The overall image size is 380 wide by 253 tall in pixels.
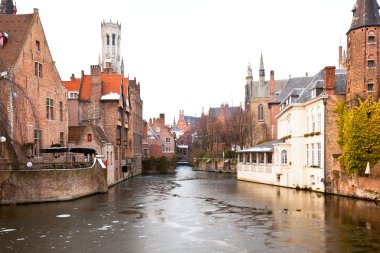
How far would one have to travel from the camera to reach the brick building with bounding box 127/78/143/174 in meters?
56.0

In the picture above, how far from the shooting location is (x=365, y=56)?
3189 centimetres

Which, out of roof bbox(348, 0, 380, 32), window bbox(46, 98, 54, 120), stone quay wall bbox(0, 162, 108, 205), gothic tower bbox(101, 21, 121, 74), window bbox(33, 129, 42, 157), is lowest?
stone quay wall bbox(0, 162, 108, 205)

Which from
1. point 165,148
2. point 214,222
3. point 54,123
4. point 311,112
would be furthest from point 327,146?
point 165,148

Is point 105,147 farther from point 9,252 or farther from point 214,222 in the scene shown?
point 9,252

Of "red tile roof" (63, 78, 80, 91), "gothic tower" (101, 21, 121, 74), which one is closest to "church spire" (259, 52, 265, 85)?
"red tile roof" (63, 78, 80, 91)

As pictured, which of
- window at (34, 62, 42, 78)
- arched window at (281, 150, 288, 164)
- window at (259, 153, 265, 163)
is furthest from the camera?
window at (259, 153, 265, 163)

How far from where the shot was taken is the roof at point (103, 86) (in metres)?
46.4

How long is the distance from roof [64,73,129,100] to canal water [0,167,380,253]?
19204mm

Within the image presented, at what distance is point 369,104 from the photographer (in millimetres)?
30031

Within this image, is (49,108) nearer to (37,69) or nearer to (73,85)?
(37,69)

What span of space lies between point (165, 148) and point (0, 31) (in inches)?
2425

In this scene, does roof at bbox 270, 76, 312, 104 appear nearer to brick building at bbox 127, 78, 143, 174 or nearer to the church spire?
brick building at bbox 127, 78, 143, 174

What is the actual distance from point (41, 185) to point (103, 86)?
21.7 meters

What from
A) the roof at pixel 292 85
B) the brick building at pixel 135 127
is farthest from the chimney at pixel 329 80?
the brick building at pixel 135 127
